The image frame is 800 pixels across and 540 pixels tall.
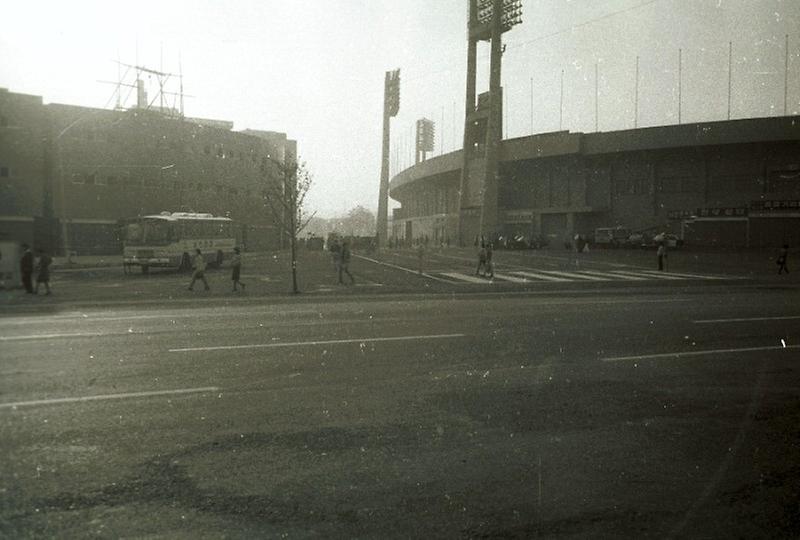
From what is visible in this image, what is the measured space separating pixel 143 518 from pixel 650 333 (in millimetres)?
9874

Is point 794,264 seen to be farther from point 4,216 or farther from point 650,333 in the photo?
point 4,216

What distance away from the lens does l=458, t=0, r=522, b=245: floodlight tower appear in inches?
2389

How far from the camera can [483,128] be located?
64.9m

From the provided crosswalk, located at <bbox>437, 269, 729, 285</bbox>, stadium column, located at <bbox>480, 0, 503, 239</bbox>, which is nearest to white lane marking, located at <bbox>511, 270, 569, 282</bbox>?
crosswalk, located at <bbox>437, 269, 729, 285</bbox>

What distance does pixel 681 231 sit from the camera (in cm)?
5659

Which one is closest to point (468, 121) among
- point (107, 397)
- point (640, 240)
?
point (640, 240)

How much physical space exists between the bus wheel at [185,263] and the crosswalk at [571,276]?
13394 millimetres

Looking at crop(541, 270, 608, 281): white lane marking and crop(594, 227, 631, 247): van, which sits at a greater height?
crop(594, 227, 631, 247): van

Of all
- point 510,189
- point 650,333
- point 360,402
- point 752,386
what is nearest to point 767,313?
point 650,333

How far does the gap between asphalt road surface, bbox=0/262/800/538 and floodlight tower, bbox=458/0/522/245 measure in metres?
50.8

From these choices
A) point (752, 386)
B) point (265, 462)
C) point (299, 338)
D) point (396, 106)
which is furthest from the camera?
point (396, 106)

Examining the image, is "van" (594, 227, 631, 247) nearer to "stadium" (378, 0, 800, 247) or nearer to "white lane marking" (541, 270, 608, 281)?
"stadium" (378, 0, 800, 247)

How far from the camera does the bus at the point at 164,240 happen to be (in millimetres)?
29125

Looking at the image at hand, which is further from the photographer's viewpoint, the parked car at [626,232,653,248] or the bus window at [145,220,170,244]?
the parked car at [626,232,653,248]
